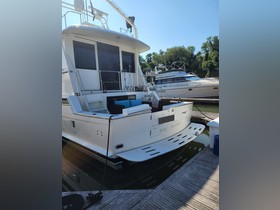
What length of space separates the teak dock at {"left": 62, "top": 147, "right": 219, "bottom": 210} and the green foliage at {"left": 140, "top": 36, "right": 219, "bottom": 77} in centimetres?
2723

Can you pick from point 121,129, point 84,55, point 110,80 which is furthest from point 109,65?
point 121,129

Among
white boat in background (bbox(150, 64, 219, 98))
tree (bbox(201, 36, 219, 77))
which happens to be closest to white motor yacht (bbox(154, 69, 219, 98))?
white boat in background (bbox(150, 64, 219, 98))

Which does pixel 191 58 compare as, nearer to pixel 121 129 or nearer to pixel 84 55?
pixel 84 55

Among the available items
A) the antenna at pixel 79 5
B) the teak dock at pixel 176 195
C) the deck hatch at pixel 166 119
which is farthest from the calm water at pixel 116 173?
the antenna at pixel 79 5

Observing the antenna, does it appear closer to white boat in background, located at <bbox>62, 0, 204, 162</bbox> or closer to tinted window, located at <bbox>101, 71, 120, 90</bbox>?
white boat in background, located at <bbox>62, 0, 204, 162</bbox>

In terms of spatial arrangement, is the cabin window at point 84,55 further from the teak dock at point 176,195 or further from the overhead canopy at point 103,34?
the teak dock at point 176,195

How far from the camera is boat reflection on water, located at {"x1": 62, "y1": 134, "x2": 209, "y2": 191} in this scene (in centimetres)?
267

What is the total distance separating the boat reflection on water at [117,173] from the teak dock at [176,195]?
55 centimetres

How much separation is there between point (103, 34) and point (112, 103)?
68.3 inches

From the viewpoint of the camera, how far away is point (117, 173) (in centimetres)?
298

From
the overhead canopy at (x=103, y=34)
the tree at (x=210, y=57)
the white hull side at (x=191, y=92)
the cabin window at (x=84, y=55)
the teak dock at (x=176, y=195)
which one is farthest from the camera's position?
the tree at (x=210, y=57)

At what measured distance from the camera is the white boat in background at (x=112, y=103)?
112 inches
